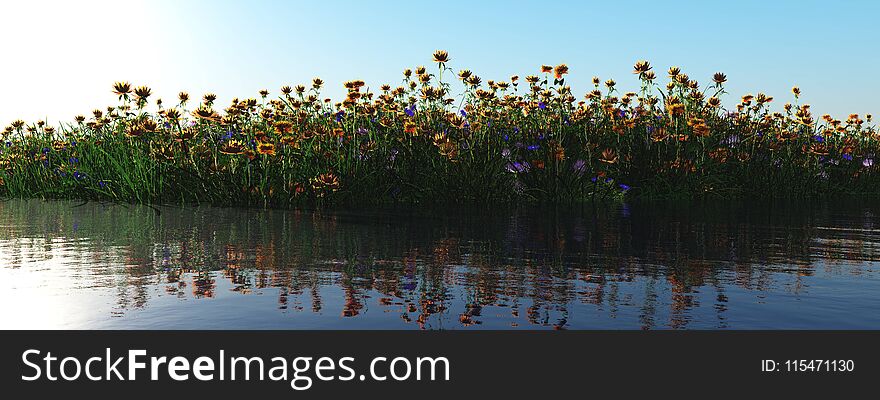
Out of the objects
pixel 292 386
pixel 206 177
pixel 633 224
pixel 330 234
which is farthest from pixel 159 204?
pixel 292 386

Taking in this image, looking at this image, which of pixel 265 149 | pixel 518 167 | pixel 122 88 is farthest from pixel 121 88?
pixel 518 167

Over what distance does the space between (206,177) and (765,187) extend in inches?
278

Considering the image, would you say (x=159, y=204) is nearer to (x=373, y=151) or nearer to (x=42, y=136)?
(x=373, y=151)

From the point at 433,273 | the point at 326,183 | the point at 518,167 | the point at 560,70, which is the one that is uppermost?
the point at 560,70

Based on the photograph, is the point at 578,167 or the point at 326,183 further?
the point at 578,167

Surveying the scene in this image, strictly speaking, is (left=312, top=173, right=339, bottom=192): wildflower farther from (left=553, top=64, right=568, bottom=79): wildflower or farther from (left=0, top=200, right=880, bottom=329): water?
(left=553, top=64, right=568, bottom=79): wildflower

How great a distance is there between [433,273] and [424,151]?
5.39 m

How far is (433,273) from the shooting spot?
13.1ft

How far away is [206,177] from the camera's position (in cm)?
871

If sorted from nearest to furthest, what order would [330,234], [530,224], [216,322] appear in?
[216,322]
[330,234]
[530,224]

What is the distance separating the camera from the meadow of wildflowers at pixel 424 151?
8.77m

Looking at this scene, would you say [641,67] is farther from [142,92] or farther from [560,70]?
[142,92]

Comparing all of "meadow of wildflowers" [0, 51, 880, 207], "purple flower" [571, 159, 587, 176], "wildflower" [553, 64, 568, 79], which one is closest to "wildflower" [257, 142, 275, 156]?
"meadow of wildflowers" [0, 51, 880, 207]

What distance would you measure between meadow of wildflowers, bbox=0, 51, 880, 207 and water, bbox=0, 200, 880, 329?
68.6 inches
